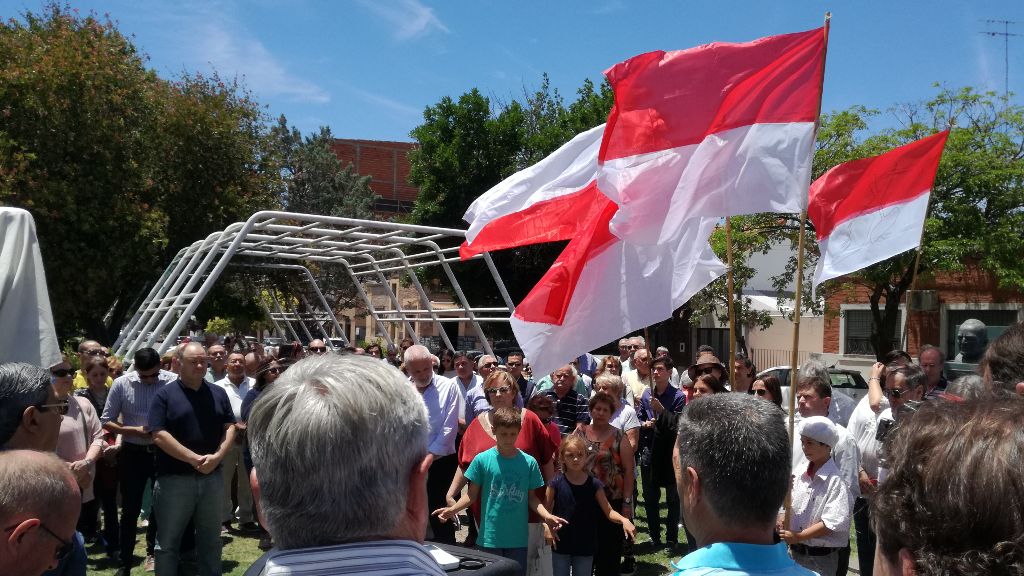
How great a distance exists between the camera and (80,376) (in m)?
9.63

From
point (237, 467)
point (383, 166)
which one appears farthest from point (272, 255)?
point (383, 166)

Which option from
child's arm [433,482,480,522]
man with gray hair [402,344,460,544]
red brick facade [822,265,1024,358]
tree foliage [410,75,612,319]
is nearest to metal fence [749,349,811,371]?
red brick facade [822,265,1024,358]

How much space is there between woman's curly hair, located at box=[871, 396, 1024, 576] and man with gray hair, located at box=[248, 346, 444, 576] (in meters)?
0.91

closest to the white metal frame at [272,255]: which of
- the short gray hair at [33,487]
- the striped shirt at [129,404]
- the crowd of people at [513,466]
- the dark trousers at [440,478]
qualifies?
the crowd of people at [513,466]

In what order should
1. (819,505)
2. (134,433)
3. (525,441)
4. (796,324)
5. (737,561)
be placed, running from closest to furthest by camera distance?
(737,561), (796,324), (819,505), (525,441), (134,433)

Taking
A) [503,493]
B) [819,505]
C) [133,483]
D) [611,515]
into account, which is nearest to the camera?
[819,505]

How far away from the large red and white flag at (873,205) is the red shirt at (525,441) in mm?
2379

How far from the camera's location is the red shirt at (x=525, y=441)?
650 centimetres

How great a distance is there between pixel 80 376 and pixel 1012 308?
28.7 meters

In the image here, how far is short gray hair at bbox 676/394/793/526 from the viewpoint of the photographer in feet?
7.29

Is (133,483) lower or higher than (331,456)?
lower

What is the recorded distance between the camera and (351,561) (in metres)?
1.72

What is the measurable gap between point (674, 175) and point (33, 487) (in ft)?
13.6

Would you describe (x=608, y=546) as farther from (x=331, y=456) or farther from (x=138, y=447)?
(x=331, y=456)
